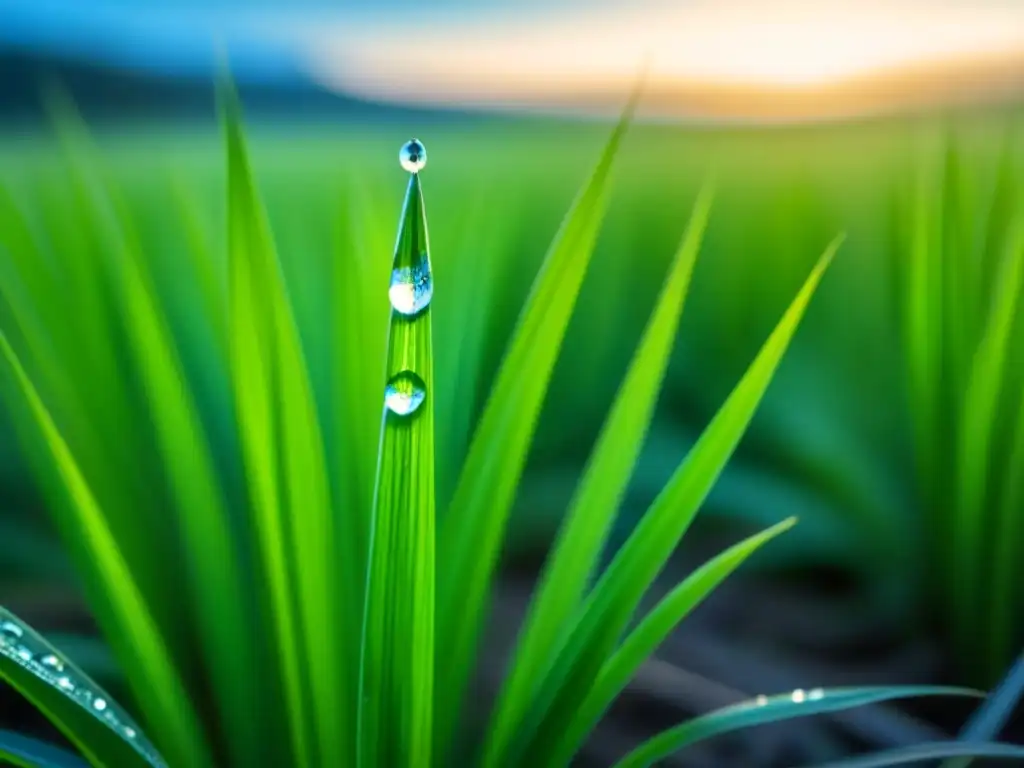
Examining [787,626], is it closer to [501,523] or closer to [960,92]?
[501,523]

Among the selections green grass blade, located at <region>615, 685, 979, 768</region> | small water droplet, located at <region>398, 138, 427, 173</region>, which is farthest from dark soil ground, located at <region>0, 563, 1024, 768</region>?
small water droplet, located at <region>398, 138, 427, 173</region>

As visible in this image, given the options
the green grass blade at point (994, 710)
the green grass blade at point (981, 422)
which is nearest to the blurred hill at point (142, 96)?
the green grass blade at point (981, 422)

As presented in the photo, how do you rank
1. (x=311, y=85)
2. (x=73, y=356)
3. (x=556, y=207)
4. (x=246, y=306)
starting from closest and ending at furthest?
1. (x=246, y=306)
2. (x=73, y=356)
3. (x=311, y=85)
4. (x=556, y=207)

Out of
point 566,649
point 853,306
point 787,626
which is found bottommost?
point 566,649

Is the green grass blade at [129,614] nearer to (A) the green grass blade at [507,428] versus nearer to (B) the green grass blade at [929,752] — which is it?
(A) the green grass blade at [507,428]

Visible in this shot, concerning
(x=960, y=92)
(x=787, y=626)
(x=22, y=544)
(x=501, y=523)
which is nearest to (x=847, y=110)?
(x=960, y=92)
